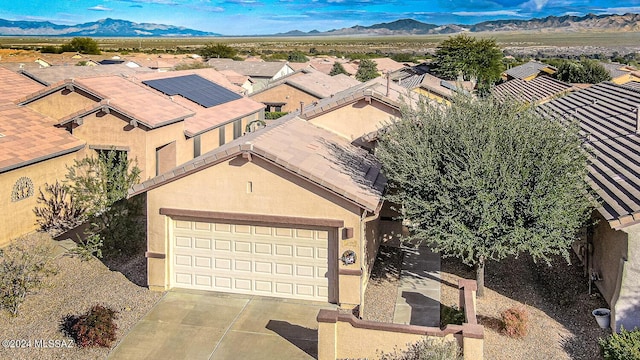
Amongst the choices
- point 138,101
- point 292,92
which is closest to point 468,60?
point 292,92

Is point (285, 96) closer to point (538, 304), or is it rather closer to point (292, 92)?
point (292, 92)

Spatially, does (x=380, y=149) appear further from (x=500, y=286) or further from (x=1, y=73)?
(x=1, y=73)

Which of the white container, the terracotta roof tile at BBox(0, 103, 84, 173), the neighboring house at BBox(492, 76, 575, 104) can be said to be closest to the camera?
the white container

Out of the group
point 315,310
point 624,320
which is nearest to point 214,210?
point 315,310

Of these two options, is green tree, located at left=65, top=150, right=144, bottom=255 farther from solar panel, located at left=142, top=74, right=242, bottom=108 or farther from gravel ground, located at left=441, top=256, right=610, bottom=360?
solar panel, located at left=142, top=74, right=242, bottom=108

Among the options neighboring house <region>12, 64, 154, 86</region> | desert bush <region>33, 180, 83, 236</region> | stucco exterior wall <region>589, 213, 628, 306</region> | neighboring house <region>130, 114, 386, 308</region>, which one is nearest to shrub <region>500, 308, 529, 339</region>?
stucco exterior wall <region>589, 213, 628, 306</region>
